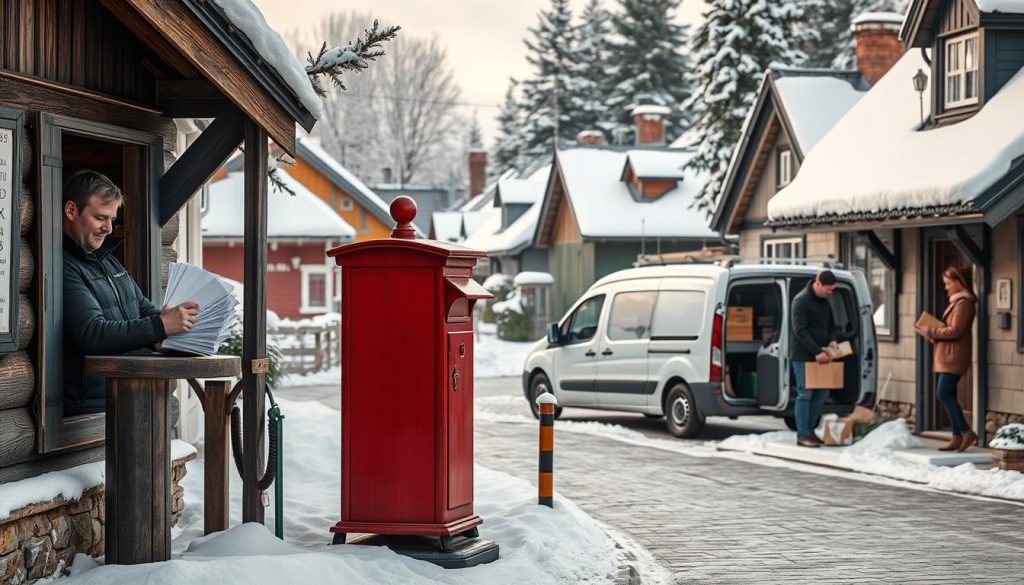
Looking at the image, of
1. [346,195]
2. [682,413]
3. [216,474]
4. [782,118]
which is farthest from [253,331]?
[346,195]

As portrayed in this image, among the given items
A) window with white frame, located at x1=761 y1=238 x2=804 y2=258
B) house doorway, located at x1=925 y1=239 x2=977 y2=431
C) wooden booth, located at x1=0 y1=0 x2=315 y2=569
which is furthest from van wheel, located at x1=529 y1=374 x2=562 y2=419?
wooden booth, located at x1=0 y1=0 x2=315 y2=569

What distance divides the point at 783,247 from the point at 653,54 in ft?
143

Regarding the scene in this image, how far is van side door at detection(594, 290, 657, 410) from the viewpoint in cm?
1912

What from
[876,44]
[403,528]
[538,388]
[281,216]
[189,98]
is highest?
[876,44]

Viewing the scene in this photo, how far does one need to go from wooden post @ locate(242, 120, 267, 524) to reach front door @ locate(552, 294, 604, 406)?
1160cm

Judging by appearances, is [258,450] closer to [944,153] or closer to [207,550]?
[207,550]

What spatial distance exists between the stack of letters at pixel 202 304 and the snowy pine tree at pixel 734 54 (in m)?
27.1

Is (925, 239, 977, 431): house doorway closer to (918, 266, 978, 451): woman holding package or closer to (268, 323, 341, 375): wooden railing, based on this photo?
(918, 266, 978, 451): woman holding package

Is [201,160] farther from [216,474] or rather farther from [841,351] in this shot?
[841,351]

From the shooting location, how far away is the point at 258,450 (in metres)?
8.70

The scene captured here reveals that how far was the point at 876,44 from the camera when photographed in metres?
27.5

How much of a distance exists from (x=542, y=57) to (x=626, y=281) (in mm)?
58650

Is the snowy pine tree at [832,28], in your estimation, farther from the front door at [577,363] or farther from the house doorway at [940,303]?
the house doorway at [940,303]

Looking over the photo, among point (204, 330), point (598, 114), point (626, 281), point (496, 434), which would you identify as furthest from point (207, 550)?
point (598, 114)
